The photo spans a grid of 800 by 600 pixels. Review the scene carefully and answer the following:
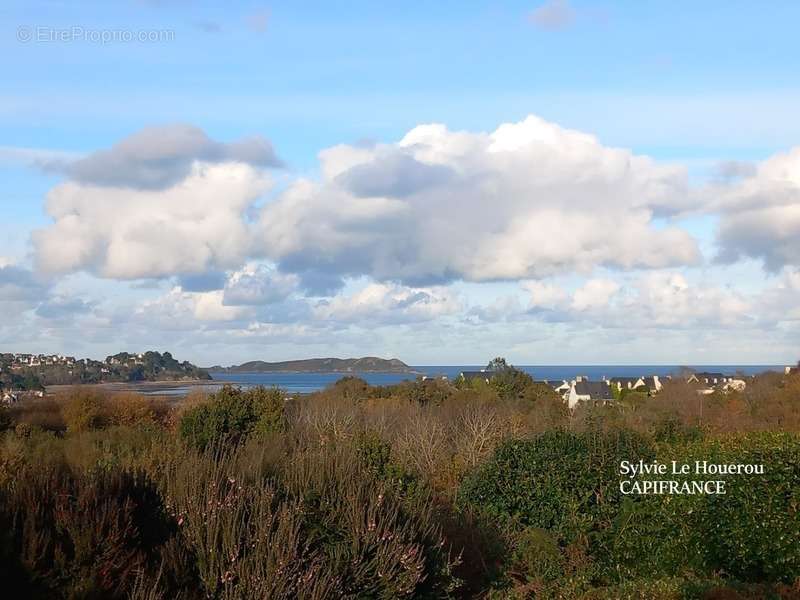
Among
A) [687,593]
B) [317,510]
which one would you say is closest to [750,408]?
[687,593]

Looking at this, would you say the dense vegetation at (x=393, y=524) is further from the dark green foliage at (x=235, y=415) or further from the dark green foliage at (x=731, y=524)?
the dark green foliage at (x=235, y=415)

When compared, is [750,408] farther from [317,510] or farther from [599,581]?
[317,510]

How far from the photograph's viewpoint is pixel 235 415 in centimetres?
2512

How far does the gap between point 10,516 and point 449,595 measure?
4048mm

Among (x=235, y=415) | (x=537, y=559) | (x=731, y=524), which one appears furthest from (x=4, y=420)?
(x=731, y=524)

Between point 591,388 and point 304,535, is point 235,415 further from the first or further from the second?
point 591,388

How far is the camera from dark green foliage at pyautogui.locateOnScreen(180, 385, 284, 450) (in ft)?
78.8

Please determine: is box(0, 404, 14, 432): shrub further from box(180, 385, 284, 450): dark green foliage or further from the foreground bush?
the foreground bush

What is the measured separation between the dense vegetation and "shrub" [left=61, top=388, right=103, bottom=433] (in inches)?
965

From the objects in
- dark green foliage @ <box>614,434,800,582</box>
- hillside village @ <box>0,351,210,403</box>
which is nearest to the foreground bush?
dark green foliage @ <box>614,434,800,582</box>

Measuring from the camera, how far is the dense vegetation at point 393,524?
581 cm

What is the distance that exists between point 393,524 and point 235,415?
18839 millimetres

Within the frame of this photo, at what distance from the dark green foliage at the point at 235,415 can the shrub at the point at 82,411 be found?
1405 cm

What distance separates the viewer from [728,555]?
10.0 meters
